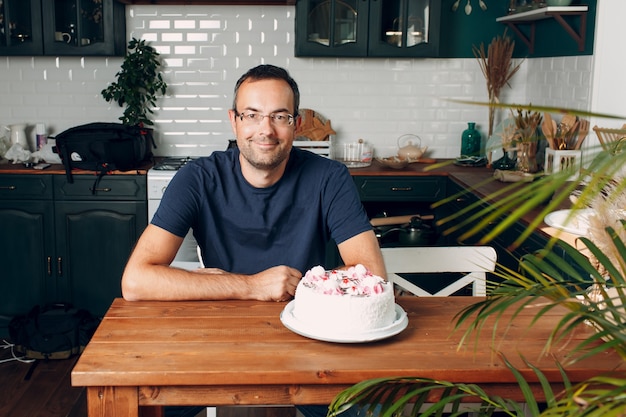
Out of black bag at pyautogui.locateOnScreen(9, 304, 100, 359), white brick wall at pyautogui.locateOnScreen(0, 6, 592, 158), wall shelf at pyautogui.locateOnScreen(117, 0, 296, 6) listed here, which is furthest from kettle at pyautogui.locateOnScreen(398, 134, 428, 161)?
black bag at pyautogui.locateOnScreen(9, 304, 100, 359)

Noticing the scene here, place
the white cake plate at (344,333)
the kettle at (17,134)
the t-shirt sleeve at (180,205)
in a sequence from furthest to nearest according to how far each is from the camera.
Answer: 1. the kettle at (17,134)
2. the t-shirt sleeve at (180,205)
3. the white cake plate at (344,333)

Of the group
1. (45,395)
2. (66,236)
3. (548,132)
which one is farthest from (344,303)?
(66,236)

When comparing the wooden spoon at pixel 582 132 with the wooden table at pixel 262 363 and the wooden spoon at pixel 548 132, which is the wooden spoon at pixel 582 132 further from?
the wooden table at pixel 262 363

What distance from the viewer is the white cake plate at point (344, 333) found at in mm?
1821

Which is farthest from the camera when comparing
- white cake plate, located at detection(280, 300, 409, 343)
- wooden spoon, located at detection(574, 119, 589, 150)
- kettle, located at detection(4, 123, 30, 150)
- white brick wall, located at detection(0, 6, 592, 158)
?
white brick wall, located at detection(0, 6, 592, 158)

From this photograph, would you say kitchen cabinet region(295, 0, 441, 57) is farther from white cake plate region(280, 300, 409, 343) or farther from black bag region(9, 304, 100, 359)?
white cake plate region(280, 300, 409, 343)

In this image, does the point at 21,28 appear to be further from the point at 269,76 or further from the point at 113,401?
the point at 113,401

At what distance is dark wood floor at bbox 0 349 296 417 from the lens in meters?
3.62

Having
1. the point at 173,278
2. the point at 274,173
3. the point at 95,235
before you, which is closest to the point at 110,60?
the point at 95,235

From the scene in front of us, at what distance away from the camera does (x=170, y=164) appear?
4.80m

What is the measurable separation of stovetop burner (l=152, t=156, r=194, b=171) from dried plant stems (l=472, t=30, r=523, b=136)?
2.01m

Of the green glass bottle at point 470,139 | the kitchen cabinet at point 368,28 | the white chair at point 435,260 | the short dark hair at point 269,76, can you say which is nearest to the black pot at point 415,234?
the green glass bottle at point 470,139

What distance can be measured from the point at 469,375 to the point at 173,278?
37.5 inches

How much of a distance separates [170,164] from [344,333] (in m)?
3.16
